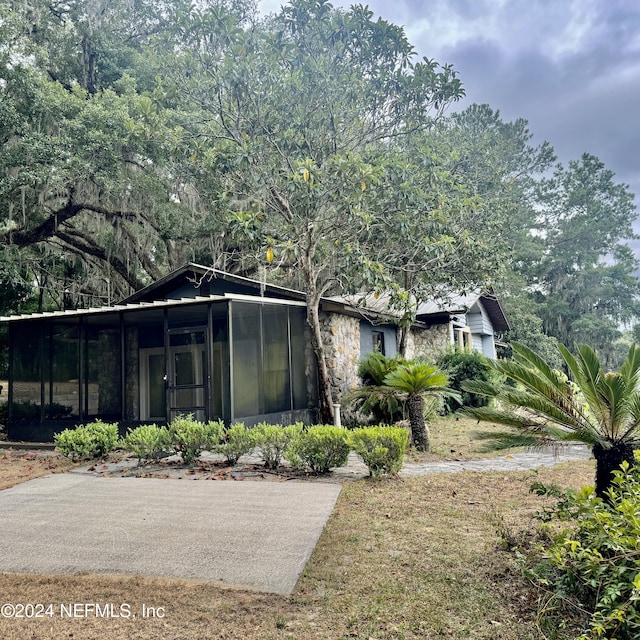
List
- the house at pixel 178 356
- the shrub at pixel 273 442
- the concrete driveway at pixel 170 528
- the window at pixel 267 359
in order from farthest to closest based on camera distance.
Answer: the house at pixel 178 356
the window at pixel 267 359
the shrub at pixel 273 442
the concrete driveway at pixel 170 528

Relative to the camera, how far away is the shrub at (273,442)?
709 centimetres

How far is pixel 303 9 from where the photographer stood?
9.25 m

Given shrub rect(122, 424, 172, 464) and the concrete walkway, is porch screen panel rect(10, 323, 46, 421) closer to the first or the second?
shrub rect(122, 424, 172, 464)

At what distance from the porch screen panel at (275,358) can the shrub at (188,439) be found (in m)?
2.77

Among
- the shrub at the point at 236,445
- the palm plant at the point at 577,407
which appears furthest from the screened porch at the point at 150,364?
the palm plant at the point at 577,407

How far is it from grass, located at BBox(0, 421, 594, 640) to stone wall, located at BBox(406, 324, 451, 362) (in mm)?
11528

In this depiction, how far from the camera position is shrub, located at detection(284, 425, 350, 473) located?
6.63 m

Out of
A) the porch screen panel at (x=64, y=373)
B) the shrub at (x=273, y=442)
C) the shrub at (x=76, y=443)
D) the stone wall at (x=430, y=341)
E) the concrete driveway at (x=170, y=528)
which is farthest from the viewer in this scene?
the stone wall at (x=430, y=341)

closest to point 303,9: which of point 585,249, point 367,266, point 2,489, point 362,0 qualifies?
point 362,0

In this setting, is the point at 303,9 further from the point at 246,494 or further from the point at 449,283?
the point at 246,494

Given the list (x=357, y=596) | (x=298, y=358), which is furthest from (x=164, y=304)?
(x=357, y=596)

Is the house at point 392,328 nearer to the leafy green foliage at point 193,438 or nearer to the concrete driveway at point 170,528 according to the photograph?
the leafy green foliage at point 193,438

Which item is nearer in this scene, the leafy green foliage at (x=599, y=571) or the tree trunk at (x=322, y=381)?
the leafy green foliage at (x=599, y=571)

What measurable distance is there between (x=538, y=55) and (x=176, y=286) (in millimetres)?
10425
